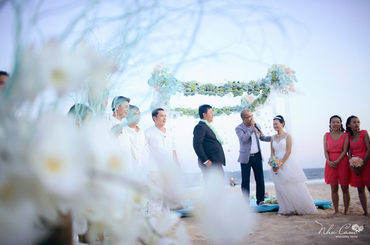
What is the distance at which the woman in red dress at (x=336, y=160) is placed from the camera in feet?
13.3

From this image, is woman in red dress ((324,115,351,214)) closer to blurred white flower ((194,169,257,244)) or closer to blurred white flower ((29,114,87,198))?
blurred white flower ((194,169,257,244))

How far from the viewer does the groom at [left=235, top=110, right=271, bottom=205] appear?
510 centimetres

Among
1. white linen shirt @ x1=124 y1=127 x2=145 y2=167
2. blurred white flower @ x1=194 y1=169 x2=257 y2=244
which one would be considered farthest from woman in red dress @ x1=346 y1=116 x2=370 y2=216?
blurred white flower @ x1=194 y1=169 x2=257 y2=244

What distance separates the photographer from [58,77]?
0.25 metres

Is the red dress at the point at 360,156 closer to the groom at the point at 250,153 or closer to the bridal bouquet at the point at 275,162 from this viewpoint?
the bridal bouquet at the point at 275,162

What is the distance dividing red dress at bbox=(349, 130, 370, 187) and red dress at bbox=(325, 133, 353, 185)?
11 cm

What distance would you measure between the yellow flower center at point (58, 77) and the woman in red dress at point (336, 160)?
4832 mm

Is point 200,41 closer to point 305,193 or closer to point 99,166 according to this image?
point 99,166

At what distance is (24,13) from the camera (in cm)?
32

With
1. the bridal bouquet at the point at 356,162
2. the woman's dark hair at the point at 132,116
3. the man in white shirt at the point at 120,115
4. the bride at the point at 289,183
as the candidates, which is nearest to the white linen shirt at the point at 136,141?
the bride at the point at 289,183

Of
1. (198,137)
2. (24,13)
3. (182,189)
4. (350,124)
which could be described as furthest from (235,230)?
(350,124)

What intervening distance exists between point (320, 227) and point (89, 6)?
3.57 m
